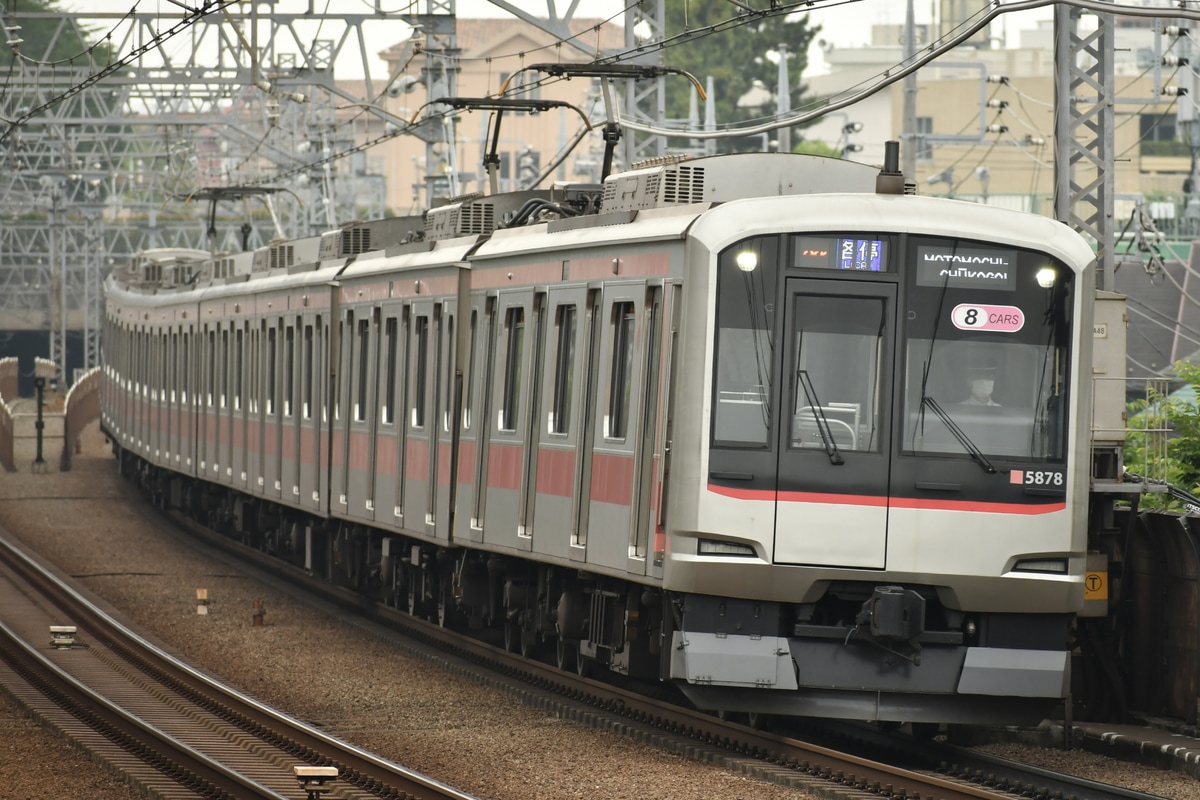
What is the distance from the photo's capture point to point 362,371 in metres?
18.3

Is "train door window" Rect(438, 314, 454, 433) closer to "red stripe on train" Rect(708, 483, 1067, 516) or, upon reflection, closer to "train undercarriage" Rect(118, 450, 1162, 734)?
"train undercarriage" Rect(118, 450, 1162, 734)

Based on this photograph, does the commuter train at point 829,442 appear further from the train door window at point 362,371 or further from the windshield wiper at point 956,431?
the train door window at point 362,371

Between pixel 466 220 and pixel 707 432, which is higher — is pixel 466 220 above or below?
above

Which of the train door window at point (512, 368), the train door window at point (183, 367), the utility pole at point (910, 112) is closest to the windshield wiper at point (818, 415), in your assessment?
the train door window at point (512, 368)

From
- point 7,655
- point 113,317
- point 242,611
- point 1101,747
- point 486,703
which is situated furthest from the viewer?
point 113,317

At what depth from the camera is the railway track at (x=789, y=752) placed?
971cm

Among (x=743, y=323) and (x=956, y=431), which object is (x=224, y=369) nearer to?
(x=743, y=323)

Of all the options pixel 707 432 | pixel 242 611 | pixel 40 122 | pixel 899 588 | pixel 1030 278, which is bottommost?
pixel 242 611

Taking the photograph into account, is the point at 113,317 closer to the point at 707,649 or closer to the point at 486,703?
the point at 486,703

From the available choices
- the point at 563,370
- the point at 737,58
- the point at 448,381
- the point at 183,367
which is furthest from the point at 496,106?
the point at 737,58

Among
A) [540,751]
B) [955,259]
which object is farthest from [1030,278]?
[540,751]

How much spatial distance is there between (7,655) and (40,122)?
20.6 m

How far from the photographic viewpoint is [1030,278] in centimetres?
1075

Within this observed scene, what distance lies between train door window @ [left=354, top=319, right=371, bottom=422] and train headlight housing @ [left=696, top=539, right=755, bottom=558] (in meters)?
7.87
